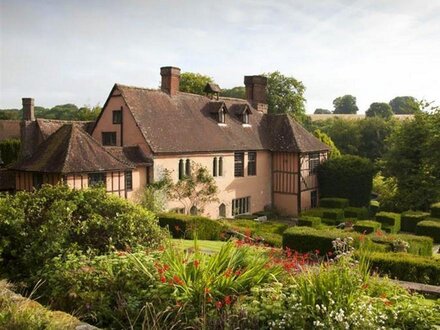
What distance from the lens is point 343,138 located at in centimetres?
6238

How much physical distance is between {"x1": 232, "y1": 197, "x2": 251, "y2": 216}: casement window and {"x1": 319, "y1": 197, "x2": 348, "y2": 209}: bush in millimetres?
5601

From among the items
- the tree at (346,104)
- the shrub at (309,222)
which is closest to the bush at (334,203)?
the shrub at (309,222)

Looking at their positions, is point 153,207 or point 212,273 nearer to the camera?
point 212,273

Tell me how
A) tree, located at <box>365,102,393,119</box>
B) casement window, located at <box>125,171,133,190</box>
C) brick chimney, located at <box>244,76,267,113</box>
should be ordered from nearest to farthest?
casement window, located at <box>125,171,133,190</box>, brick chimney, located at <box>244,76,267,113</box>, tree, located at <box>365,102,393,119</box>

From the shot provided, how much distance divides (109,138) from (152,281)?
22694 mm

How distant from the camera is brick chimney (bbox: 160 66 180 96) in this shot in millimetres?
31916

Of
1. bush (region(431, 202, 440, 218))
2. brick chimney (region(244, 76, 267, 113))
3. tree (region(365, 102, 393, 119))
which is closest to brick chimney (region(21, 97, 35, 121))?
brick chimney (region(244, 76, 267, 113))

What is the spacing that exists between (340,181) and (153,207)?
55.2 feet

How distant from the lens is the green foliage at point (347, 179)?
118ft

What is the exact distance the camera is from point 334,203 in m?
33.8

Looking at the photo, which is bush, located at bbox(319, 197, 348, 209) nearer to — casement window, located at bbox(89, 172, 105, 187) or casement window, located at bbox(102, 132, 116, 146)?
casement window, located at bbox(102, 132, 116, 146)

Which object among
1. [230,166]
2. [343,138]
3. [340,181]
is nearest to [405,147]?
[340,181]

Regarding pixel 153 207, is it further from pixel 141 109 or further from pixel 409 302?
pixel 409 302

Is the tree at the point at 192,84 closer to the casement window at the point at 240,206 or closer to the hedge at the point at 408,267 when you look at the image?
the casement window at the point at 240,206
